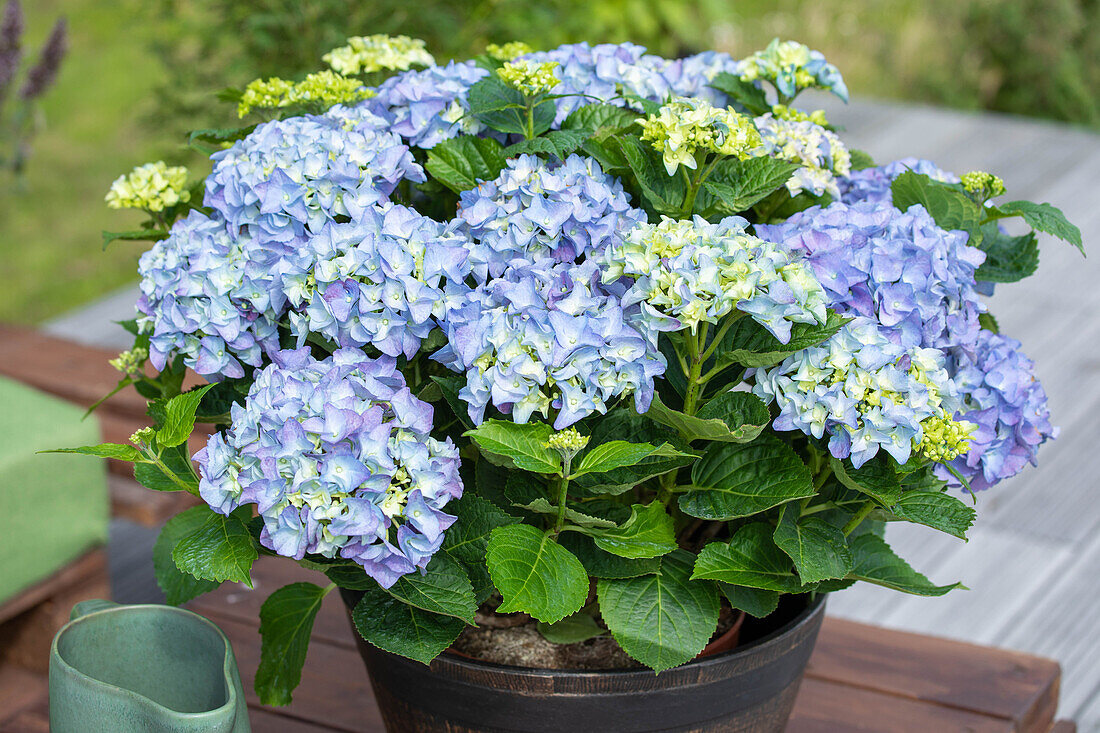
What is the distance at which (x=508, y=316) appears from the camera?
67cm

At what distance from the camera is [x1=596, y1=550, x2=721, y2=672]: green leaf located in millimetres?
692

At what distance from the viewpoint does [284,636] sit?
83cm

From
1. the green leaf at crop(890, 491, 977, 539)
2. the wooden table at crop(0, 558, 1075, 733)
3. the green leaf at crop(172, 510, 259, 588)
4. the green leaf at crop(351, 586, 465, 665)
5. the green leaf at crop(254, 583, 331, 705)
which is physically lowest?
the wooden table at crop(0, 558, 1075, 733)

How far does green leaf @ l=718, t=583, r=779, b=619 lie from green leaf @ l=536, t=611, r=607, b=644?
10cm

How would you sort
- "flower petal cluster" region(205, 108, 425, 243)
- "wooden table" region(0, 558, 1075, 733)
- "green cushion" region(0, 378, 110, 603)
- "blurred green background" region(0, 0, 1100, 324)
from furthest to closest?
"blurred green background" region(0, 0, 1100, 324) < "green cushion" region(0, 378, 110, 603) < "wooden table" region(0, 558, 1075, 733) < "flower petal cluster" region(205, 108, 425, 243)

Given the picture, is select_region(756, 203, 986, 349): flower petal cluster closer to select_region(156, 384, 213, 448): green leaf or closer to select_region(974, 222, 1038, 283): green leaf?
select_region(974, 222, 1038, 283): green leaf

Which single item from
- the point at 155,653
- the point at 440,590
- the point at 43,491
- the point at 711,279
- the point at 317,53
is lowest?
the point at 43,491

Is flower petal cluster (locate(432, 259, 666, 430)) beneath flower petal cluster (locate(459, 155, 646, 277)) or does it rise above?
beneath

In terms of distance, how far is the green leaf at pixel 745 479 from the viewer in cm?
71

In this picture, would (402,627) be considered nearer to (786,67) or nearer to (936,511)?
(936,511)

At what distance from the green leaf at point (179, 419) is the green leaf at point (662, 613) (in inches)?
10.8

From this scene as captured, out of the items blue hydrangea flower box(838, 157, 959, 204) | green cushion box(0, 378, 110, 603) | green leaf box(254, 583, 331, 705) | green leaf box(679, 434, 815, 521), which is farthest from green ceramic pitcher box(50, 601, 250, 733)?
green cushion box(0, 378, 110, 603)

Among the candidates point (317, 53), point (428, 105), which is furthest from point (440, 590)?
point (317, 53)

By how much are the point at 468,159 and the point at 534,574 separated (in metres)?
0.31
